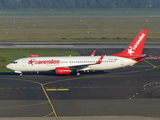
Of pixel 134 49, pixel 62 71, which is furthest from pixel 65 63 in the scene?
pixel 134 49

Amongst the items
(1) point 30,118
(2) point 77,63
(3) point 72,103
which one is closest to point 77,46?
(2) point 77,63

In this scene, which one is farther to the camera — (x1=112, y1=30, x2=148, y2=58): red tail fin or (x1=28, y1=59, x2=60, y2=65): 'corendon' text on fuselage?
(x1=112, y1=30, x2=148, y2=58): red tail fin

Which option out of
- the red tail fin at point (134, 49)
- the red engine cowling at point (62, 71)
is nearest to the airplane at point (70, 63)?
the red engine cowling at point (62, 71)

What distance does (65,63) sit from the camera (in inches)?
2299

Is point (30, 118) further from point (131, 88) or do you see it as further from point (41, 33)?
point (41, 33)

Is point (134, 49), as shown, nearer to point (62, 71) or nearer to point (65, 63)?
point (65, 63)

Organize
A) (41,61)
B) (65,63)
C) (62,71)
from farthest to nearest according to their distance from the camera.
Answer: (65,63) → (41,61) → (62,71)

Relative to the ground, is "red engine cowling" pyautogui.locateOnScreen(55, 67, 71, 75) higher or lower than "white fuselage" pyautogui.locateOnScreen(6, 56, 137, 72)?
lower

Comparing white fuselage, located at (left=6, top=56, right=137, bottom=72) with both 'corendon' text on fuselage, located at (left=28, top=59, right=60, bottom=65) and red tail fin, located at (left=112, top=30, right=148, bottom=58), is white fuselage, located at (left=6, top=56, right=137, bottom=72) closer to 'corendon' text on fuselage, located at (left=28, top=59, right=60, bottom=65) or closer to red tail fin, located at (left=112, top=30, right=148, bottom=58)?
'corendon' text on fuselage, located at (left=28, top=59, right=60, bottom=65)

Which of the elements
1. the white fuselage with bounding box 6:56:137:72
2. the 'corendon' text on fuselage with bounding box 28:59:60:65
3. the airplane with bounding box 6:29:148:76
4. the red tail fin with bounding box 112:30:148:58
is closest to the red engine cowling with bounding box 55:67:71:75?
the airplane with bounding box 6:29:148:76

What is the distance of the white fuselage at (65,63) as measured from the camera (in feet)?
191

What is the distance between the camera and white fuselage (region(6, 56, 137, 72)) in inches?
2288

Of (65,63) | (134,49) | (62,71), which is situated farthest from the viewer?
(134,49)

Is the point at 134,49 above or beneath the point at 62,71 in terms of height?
above
